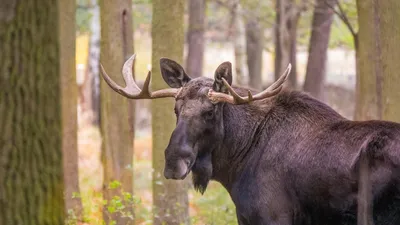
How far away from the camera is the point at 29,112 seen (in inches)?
216

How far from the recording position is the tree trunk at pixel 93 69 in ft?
78.5

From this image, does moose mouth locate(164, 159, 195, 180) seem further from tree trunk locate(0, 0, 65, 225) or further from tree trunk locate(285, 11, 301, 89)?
tree trunk locate(285, 11, 301, 89)

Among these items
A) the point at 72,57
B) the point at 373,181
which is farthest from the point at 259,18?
the point at 373,181

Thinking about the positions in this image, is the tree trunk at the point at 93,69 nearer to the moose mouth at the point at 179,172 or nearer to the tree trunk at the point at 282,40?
the tree trunk at the point at 282,40

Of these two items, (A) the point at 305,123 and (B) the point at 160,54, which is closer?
(A) the point at 305,123

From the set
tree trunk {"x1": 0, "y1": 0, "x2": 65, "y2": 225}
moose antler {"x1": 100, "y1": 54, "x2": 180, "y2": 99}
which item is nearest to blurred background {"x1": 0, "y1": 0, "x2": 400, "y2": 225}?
tree trunk {"x1": 0, "y1": 0, "x2": 65, "y2": 225}

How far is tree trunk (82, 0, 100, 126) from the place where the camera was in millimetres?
23922

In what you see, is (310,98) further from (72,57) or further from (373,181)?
(72,57)

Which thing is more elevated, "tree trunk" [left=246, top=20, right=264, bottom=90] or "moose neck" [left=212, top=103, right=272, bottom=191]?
"tree trunk" [left=246, top=20, right=264, bottom=90]

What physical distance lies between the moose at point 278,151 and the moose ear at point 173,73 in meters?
0.01

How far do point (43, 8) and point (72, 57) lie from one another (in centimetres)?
591

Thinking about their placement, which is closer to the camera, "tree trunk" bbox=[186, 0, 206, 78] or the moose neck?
Result: the moose neck

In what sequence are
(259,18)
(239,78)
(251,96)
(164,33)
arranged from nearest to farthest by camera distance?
(251,96) → (164,33) → (259,18) → (239,78)

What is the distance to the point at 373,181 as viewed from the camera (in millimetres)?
6969
